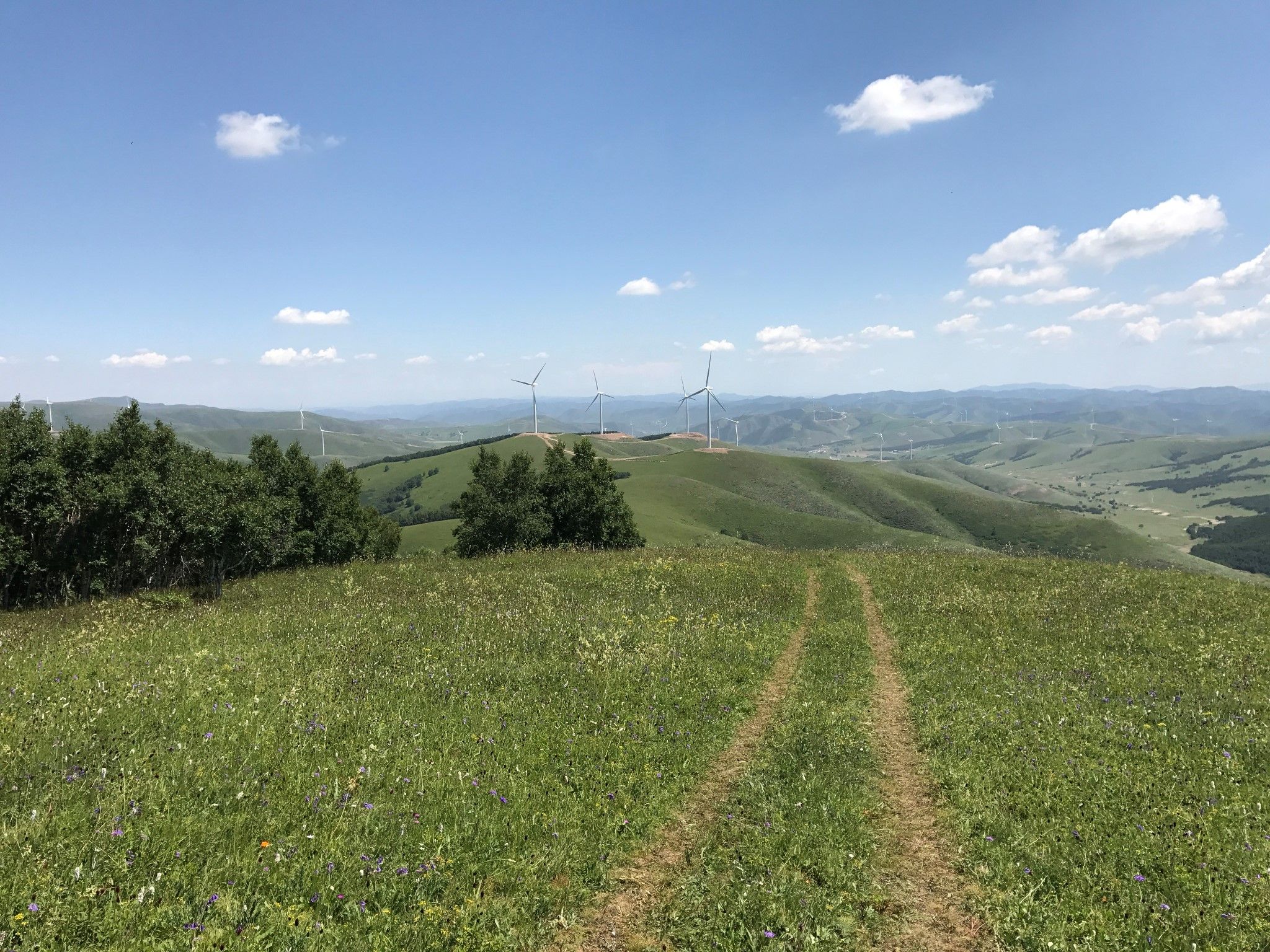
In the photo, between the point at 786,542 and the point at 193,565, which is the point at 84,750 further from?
the point at 786,542

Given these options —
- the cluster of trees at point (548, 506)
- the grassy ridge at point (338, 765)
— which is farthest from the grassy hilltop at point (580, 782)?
the cluster of trees at point (548, 506)

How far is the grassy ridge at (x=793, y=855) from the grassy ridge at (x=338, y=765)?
1137 millimetres

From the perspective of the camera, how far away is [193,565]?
27641 mm

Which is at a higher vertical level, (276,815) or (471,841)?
(276,815)

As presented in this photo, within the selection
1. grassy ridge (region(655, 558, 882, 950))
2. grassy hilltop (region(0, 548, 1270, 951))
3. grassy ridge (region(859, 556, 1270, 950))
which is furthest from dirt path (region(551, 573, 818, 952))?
grassy ridge (region(859, 556, 1270, 950))

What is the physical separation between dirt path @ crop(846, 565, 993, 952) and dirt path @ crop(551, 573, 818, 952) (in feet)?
7.95

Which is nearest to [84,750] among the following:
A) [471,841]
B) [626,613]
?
[471,841]

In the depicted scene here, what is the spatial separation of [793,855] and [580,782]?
3416 millimetres

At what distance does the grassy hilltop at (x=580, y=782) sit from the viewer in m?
6.65

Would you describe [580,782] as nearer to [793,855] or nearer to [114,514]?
[793,855]

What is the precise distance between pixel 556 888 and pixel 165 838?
4.62 metres

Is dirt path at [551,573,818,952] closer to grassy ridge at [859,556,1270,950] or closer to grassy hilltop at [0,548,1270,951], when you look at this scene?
grassy hilltop at [0,548,1270,951]

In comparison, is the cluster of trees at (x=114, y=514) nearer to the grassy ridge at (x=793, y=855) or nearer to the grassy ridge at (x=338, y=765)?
the grassy ridge at (x=338, y=765)

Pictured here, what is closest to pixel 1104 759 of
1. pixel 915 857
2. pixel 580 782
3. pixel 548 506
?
pixel 915 857
